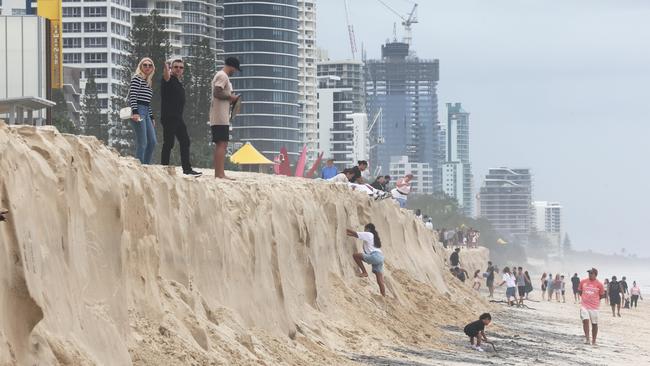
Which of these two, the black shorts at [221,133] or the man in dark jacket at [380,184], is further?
the man in dark jacket at [380,184]

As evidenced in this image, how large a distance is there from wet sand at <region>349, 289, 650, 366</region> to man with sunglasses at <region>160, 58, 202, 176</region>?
11.4ft

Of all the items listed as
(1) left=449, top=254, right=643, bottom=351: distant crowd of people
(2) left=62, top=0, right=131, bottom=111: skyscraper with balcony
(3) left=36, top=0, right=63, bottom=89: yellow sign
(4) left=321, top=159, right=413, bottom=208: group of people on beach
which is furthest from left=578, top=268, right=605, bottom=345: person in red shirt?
(2) left=62, top=0, right=131, bottom=111: skyscraper with balcony

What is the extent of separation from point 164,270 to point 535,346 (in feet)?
49.0

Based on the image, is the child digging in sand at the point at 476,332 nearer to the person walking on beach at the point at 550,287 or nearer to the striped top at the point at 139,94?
the striped top at the point at 139,94

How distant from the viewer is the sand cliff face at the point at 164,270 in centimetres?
1223

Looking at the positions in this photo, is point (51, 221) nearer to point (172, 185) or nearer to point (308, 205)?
point (172, 185)

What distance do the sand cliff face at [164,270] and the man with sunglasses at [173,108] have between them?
0.56 meters

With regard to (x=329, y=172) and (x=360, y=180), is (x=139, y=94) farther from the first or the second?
(x=329, y=172)

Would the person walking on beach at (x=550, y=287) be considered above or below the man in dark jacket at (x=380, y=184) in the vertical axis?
below

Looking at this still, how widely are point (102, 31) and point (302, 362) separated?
493ft

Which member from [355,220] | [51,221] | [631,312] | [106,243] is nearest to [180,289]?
[106,243]

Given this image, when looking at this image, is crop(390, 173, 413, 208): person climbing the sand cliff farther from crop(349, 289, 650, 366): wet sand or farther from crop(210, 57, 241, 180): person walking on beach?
crop(210, 57, 241, 180): person walking on beach

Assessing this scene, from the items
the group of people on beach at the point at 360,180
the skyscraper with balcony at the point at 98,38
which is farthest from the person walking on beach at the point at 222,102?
the skyscraper with balcony at the point at 98,38

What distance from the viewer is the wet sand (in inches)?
926
